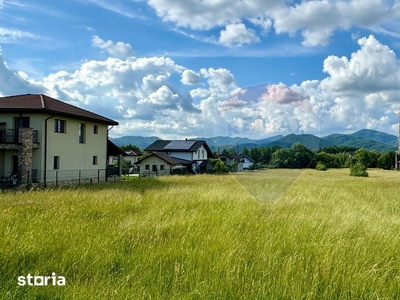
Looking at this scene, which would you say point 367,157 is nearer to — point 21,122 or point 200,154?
point 200,154

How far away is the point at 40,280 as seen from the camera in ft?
13.6

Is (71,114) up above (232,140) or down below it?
above

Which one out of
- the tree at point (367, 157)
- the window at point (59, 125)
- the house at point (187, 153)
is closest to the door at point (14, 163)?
→ the window at point (59, 125)

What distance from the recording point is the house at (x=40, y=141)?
19734 mm

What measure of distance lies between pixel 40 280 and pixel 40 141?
1905 centimetres

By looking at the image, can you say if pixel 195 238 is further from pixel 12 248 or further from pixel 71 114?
pixel 71 114

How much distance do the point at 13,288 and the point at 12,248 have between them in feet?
4.45

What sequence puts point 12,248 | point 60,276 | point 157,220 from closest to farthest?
point 60,276, point 12,248, point 157,220

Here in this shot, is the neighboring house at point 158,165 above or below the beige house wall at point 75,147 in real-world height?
below

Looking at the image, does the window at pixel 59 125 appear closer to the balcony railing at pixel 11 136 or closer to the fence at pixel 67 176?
the balcony railing at pixel 11 136

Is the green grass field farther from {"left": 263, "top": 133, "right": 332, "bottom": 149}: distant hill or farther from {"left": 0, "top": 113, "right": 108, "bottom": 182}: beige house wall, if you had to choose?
{"left": 0, "top": 113, "right": 108, "bottom": 182}: beige house wall

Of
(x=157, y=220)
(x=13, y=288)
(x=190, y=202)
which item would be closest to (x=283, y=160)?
(x=190, y=202)

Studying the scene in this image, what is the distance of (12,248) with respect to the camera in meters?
4.95

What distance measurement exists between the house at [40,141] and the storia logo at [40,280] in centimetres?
1761
